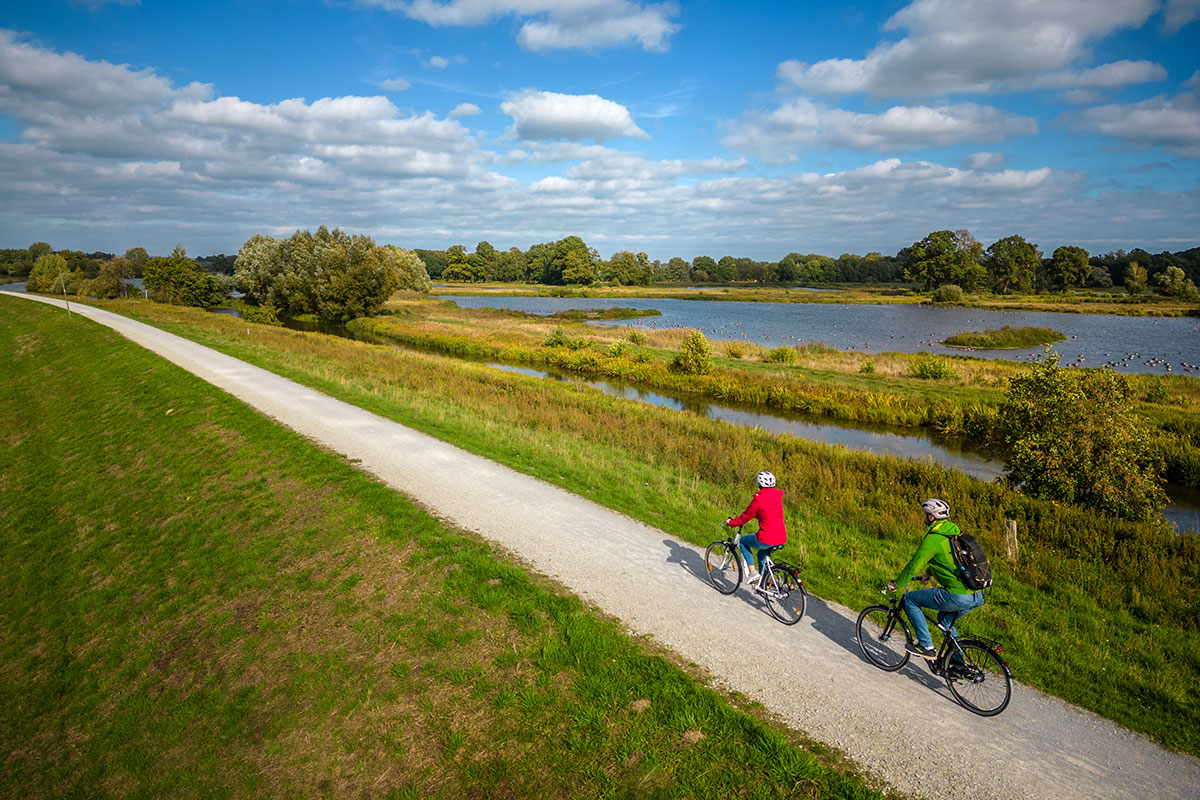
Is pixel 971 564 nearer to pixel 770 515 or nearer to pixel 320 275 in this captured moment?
pixel 770 515

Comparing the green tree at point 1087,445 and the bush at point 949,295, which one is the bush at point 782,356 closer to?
the green tree at point 1087,445

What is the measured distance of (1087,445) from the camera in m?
14.6

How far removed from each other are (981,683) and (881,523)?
663 cm

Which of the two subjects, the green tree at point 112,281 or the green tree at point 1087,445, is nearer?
the green tree at point 1087,445

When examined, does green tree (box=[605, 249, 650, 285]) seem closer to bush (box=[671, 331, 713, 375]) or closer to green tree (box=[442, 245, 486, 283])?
green tree (box=[442, 245, 486, 283])

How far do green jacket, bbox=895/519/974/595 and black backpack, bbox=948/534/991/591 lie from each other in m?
0.11

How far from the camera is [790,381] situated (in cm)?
3412

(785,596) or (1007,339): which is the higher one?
(1007,339)

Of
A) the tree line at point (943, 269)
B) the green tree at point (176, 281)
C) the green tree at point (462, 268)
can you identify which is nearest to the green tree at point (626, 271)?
the tree line at point (943, 269)

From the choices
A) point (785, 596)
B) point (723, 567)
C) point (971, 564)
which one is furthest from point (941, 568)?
point (723, 567)

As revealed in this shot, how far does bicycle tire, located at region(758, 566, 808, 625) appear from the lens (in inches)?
327

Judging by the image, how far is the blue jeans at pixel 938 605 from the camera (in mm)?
6469

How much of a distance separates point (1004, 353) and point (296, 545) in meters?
60.2

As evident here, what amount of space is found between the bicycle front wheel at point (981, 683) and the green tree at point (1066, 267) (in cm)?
15422
